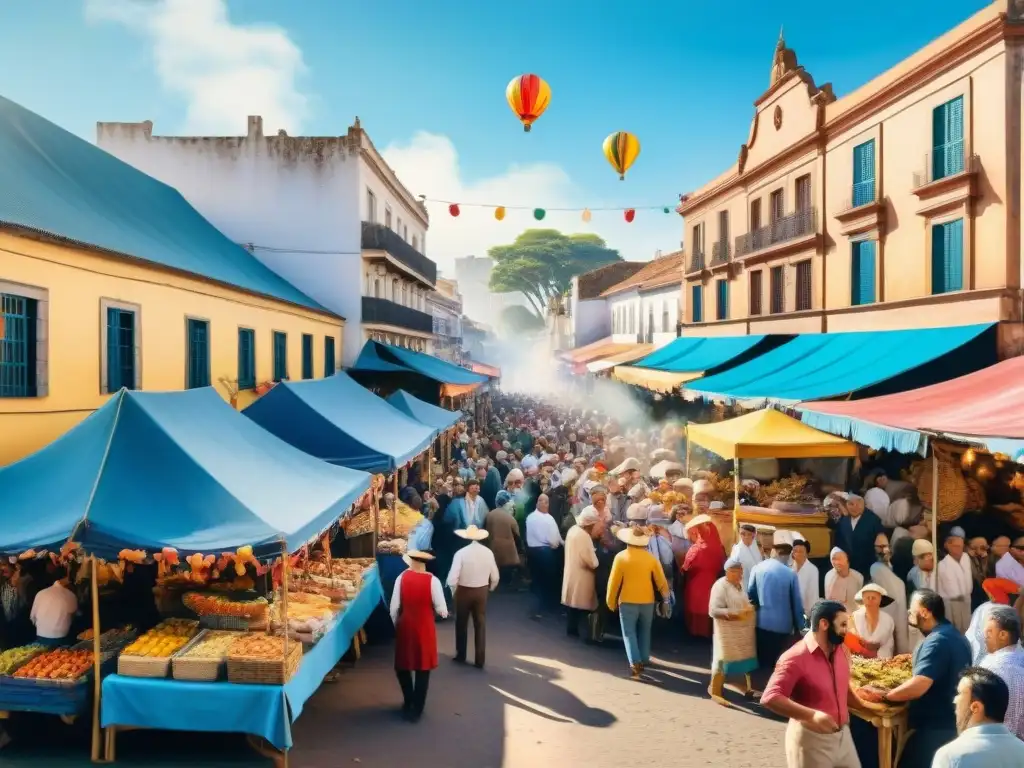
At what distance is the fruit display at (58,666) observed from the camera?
6301 mm

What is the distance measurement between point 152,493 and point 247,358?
11138mm

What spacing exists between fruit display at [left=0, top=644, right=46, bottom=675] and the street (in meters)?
0.66

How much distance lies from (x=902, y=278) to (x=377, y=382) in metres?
15.0

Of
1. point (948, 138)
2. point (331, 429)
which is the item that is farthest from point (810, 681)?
point (948, 138)

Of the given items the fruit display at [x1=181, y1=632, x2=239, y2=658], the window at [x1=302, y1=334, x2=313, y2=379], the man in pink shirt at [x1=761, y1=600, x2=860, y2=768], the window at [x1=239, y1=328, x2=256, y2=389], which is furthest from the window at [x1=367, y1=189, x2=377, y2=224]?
the man in pink shirt at [x1=761, y1=600, x2=860, y2=768]

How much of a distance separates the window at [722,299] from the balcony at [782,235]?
2.08 m

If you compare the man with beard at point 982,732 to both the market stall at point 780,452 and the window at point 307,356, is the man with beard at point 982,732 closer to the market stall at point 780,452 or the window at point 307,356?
the market stall at point 780,452

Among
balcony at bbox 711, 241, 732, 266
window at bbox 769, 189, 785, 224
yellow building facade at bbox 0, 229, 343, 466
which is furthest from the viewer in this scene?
balcony at bbox 711, 241, 732, 266

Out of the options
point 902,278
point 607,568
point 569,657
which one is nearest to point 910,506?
point 607,568

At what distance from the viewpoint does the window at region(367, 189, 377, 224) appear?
2516 centimetres

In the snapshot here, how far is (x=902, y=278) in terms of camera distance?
1595 cm

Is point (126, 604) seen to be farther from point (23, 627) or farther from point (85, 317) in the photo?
point (85, 317)

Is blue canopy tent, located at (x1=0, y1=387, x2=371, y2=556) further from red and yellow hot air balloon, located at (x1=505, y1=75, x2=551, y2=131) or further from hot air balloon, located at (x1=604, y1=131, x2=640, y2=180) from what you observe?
hot air balloon, located at (x1=604, y1=131, x2=640, y2=180)

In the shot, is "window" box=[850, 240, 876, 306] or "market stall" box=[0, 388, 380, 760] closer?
"market stall" box=[0, 388, 380, 760]
